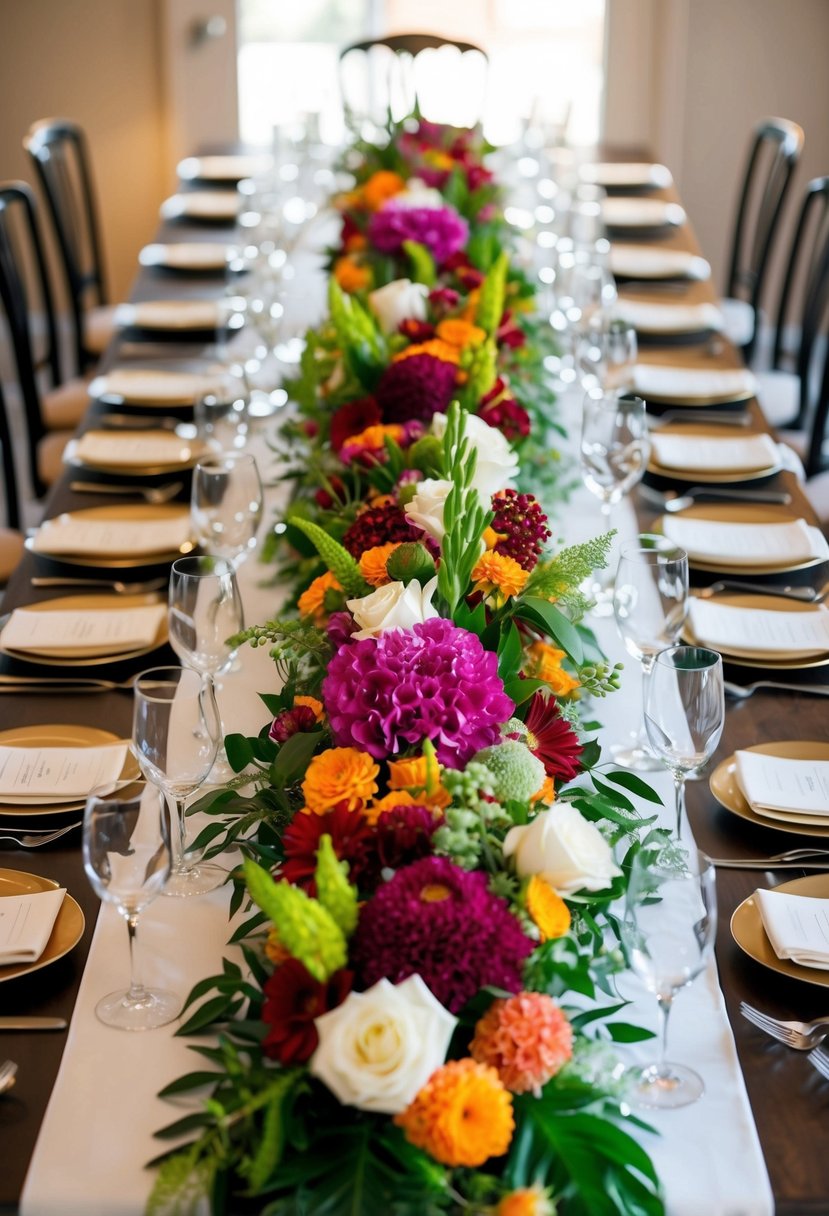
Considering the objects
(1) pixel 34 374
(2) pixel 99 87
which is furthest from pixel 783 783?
(2) pixel 99 87

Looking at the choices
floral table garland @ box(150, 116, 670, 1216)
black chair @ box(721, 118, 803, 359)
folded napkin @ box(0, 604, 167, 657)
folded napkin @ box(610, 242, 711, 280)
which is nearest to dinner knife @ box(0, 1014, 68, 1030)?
floral table garland @ box(150, 116, 670, 1216)

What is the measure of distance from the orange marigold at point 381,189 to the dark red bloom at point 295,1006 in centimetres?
228

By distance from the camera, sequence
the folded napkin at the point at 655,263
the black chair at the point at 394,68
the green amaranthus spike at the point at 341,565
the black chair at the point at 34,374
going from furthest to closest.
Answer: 1. the black chair at the point at 394,68
2. the folded napkin at the point at 655,263
3. the black chair at the point at 34,374
4. the green amaranthus spike at the point at 341,565

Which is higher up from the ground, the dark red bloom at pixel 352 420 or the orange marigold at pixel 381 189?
the orange marigold at pixel 381 189

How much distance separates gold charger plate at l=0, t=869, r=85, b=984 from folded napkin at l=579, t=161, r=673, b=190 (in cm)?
336

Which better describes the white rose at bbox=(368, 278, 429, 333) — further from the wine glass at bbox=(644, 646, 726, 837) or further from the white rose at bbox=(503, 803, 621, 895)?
the white rose at bbox=(503, 803, 621, 895)

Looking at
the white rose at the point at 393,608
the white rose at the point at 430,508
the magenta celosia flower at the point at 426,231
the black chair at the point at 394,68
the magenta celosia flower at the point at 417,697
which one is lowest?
the magenta celosia flower at the point at 417,697

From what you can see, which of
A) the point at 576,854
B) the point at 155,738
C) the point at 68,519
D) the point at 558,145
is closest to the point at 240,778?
the point at 155,738

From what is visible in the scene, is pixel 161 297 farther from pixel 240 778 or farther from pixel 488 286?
pixel 240 778

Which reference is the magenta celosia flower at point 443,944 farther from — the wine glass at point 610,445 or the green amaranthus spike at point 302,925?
the wine glass at point 610,445

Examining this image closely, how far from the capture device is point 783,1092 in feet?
3.90

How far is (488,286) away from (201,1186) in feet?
5.30

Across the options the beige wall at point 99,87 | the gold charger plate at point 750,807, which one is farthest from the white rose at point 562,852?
the beige wall at point 99,87

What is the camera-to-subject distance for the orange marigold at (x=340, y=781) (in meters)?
1.21
